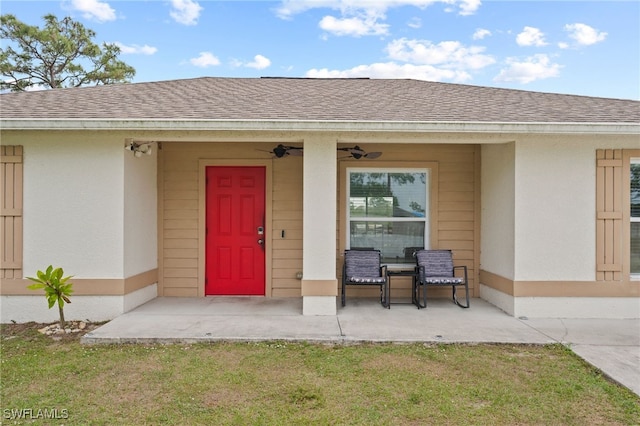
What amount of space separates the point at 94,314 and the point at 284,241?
277 centimetres

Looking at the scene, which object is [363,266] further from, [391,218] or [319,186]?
[319,186]

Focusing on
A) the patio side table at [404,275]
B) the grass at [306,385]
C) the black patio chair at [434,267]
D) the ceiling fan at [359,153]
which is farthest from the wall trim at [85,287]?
the black patio chair at [434,267]

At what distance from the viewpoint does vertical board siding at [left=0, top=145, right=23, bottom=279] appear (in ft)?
17.1

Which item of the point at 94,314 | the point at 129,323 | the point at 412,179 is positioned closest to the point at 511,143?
the point at 412,179

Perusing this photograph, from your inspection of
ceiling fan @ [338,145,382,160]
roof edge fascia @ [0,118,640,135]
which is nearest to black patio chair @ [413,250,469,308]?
ceiling fan @ [338,145,382,160]

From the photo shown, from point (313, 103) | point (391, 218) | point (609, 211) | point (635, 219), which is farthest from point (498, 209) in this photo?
point (313, 103)

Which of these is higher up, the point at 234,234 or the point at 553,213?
the point at 553,213

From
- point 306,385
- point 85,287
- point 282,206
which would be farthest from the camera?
point 282,206

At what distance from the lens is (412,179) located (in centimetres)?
649

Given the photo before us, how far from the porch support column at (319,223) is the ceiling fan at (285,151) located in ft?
3.03

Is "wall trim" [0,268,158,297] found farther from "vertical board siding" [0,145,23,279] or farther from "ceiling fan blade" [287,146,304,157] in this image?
"ceiling fan blade" [287,146,304,157]

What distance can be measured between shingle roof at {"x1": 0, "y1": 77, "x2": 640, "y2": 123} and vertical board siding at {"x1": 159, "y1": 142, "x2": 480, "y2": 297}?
2.40ft

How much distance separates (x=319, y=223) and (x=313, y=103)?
1926mm

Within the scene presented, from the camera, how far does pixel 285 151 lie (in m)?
6.18
